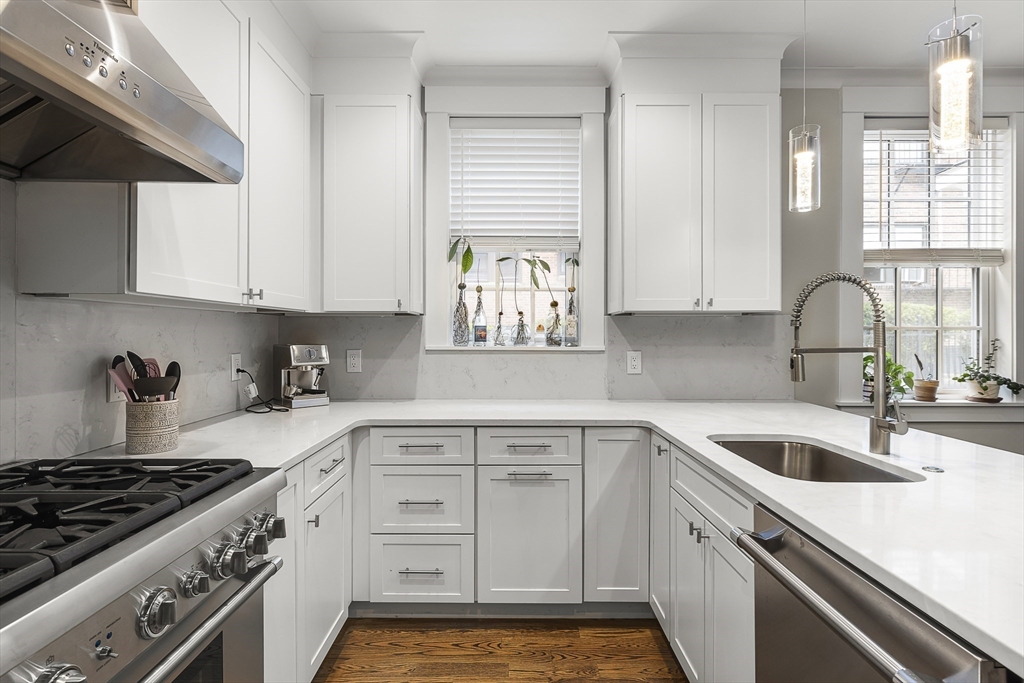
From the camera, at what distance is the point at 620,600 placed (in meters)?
2.49

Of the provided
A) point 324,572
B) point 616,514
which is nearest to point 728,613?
point 616,514

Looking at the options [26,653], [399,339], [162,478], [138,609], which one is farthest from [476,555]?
[26,653]

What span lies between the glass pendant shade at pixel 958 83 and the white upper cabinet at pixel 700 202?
143cm

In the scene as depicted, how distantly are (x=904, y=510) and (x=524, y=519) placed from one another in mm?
1566

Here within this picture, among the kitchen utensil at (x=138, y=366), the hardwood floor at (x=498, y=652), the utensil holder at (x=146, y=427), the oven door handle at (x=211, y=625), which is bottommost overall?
the hardwood floor at (x=498, y=652)

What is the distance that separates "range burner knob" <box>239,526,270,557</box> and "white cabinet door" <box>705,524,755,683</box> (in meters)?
1.17

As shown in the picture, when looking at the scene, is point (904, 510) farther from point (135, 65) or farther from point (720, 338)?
point (720, 338)

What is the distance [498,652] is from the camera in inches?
90.7

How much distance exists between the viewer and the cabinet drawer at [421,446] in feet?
8.04

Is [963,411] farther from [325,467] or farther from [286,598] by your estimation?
[286,598]

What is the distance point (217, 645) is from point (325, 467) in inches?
33.4

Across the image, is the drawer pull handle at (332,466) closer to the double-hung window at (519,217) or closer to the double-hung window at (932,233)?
the double-hung window at (519,217)

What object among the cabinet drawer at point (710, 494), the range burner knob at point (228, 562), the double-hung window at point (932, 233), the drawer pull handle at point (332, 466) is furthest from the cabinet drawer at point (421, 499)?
the double-hung window at point (932, 233)

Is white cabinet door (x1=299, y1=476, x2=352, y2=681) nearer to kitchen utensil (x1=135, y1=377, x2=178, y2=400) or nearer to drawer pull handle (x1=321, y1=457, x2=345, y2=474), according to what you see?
drawer pull handle (x1=321, y1=457, x2=345, y2=474)
